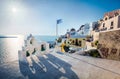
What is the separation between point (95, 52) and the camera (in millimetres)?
9320

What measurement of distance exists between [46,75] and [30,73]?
31.4 inches

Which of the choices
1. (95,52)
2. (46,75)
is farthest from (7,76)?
(95,52)

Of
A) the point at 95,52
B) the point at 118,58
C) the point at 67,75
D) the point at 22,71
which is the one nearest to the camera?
the point at 67,75

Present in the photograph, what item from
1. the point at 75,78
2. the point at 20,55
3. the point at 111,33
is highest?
→ the point at 111,33

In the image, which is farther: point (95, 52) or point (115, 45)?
point (95, 52)

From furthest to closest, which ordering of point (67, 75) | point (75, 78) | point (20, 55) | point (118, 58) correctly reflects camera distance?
point (118, 58), point (20, 55), point (67, 75), point (75, 78)

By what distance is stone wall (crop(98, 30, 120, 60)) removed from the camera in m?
7.94

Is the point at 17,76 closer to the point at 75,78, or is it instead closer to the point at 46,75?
the point at 46,75

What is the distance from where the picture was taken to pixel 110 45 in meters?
8.49

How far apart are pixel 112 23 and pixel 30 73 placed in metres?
17.8

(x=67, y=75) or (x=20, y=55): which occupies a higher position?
(x=20, y=55)

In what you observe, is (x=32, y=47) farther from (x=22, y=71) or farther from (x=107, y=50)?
(x=107, y=50)

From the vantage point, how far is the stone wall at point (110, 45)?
7.94 meters

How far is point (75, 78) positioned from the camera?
4492 millimetres
